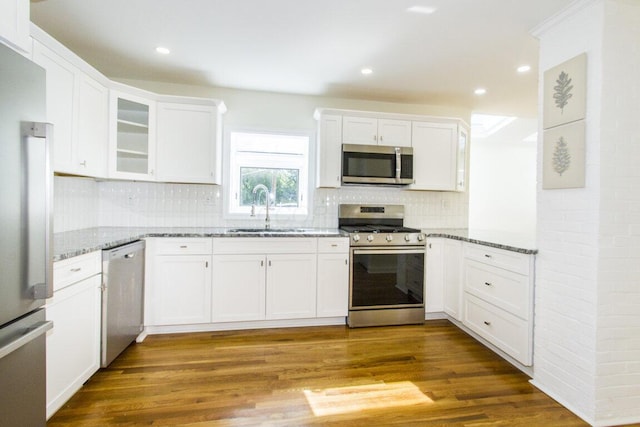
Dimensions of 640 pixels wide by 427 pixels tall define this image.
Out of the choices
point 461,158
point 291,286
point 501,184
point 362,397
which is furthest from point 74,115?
point 501,184

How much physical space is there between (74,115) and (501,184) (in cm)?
666

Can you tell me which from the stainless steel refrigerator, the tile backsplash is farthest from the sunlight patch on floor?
the tile backsplash

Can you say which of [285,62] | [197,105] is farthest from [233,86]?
[285,62]

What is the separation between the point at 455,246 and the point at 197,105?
285 centimetres

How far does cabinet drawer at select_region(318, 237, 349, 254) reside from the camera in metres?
3.03

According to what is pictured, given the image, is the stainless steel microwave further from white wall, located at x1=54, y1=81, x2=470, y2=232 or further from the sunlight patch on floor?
the sunlight patch on floor

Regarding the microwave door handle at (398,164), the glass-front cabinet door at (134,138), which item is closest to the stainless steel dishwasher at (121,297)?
the glass-front cabinet door at (134,138)

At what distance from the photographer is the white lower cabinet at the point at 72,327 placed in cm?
166

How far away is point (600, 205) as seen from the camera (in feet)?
5.78

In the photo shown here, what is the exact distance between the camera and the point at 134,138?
117 inches

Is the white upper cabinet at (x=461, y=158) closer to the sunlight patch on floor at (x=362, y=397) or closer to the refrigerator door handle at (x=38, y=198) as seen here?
the sunlight patch on floor at (x=362, y=397)

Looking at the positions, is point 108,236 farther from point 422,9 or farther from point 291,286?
point 422,9

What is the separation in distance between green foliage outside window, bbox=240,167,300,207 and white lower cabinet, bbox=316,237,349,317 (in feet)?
2.71

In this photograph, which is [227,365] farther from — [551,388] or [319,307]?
[551,388]
